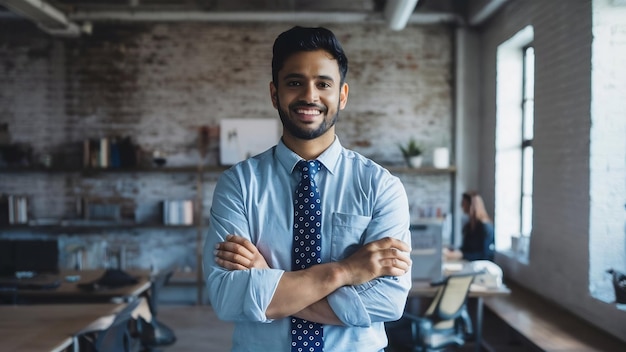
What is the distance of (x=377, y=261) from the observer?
1.57 meters

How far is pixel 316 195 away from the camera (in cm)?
161

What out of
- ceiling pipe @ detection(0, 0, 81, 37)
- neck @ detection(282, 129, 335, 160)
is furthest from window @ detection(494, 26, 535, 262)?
ceiling pipe @ detection(0, 0, 81, 37)

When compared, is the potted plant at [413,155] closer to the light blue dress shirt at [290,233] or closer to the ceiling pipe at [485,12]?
the ceiling pipe at [485,12]

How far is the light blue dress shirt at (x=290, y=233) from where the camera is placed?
1.50m

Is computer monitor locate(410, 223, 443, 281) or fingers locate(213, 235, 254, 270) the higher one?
fingers locate(213, 235, 254, 270)

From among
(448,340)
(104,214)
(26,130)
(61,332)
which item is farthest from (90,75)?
(448,340)

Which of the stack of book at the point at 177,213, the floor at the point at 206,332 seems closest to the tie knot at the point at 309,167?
the floor at the point at 206,332

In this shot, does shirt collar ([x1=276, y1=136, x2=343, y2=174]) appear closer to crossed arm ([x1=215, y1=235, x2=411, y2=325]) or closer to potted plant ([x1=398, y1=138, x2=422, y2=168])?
crossed arm ([x1=215, y1=235, x2=411, y2=325])

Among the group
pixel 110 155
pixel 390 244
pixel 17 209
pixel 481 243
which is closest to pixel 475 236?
pixel 481 243

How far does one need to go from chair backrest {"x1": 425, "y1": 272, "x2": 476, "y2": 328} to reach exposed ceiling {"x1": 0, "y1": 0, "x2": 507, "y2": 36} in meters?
3.43

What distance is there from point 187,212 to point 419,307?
3.37 meters

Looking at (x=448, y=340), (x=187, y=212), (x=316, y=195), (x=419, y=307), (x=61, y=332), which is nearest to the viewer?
(x=316, y=195)

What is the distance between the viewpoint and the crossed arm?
1.49 metres

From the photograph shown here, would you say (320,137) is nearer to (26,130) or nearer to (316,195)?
(316,195)
